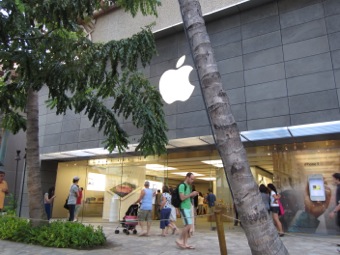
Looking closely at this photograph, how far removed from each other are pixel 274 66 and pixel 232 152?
8.98m

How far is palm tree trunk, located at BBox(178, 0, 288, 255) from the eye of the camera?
2.87 meters

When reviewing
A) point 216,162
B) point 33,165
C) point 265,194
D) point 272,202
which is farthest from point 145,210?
point 216,162

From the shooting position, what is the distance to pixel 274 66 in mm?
11180

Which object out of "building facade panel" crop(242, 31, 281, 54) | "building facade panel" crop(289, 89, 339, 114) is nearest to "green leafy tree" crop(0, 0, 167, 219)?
"building facade panel" crop(289, 89, 339, 114)

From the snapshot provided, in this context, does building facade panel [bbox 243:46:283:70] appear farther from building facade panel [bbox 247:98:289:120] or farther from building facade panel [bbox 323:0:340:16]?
building facade panel [bbox 323:0:340:16]

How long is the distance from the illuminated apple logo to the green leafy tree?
12.8ft

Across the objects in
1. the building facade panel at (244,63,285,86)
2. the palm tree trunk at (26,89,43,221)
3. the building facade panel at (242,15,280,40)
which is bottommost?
the palm tree trunk at (26,89,43,221)

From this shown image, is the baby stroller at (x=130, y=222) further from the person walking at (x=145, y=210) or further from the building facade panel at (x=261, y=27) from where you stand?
the building facade panel at (x=261, y=27)

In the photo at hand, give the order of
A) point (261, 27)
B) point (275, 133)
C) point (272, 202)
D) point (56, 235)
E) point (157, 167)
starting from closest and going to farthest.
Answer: point (56, 235) < point (272, 202) < point (275, 133) < point (261, 27) < point (157, 167)

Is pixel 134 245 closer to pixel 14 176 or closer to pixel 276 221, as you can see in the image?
pixel 276 221

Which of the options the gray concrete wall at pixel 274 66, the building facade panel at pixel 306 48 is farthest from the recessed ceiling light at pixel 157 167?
the building facade panel at pixel 306 48

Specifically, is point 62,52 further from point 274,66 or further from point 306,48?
point 306,48

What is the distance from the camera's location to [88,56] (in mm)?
7055

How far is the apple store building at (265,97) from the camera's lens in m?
10.4
